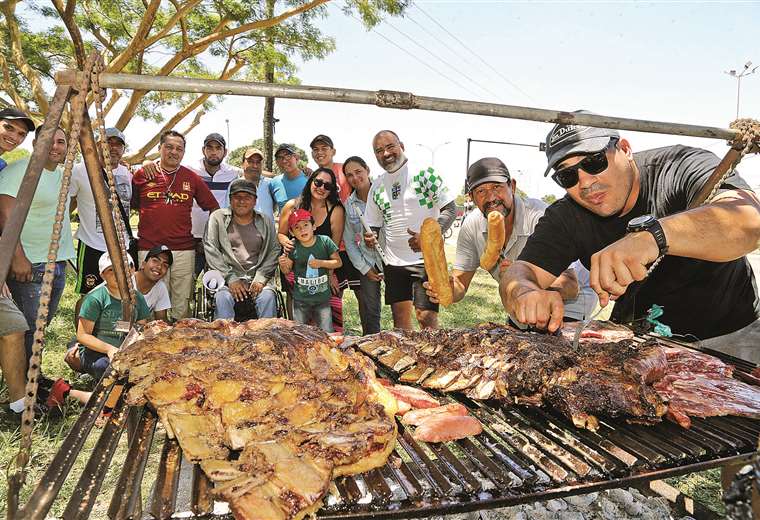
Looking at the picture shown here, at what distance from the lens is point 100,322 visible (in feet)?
16.0

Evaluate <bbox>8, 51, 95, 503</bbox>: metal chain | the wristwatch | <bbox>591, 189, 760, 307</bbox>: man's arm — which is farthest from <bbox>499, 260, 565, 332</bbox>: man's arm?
<bbox>8, 51, 95, 503</bbox>: metal chain

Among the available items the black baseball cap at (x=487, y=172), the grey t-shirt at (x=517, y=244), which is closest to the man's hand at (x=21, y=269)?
the grey t-shirt at (x=517, y=244)

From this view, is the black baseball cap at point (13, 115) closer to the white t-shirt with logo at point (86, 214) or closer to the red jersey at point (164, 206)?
the white t-shirt with logo at point (86, 214)

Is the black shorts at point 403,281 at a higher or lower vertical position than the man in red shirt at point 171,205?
lower

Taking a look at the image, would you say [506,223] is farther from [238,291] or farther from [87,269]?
[87,269]

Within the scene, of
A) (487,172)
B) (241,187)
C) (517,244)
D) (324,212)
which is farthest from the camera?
(324,212)

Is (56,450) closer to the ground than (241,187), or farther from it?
closer to the ground

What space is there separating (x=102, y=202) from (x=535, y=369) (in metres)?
2.58

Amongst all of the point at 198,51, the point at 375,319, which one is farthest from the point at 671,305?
the point at 198,51

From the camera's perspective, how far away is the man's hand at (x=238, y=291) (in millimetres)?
6164

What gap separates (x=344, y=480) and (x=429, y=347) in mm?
1315

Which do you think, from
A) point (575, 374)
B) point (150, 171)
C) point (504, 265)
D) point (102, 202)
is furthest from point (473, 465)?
point (150, 171)

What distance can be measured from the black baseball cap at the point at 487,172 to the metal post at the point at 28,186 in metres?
3.33

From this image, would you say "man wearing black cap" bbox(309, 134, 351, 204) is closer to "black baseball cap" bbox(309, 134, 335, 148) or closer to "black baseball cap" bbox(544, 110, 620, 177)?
"black baseball cap" bbox(309, 134, 335, 148)
